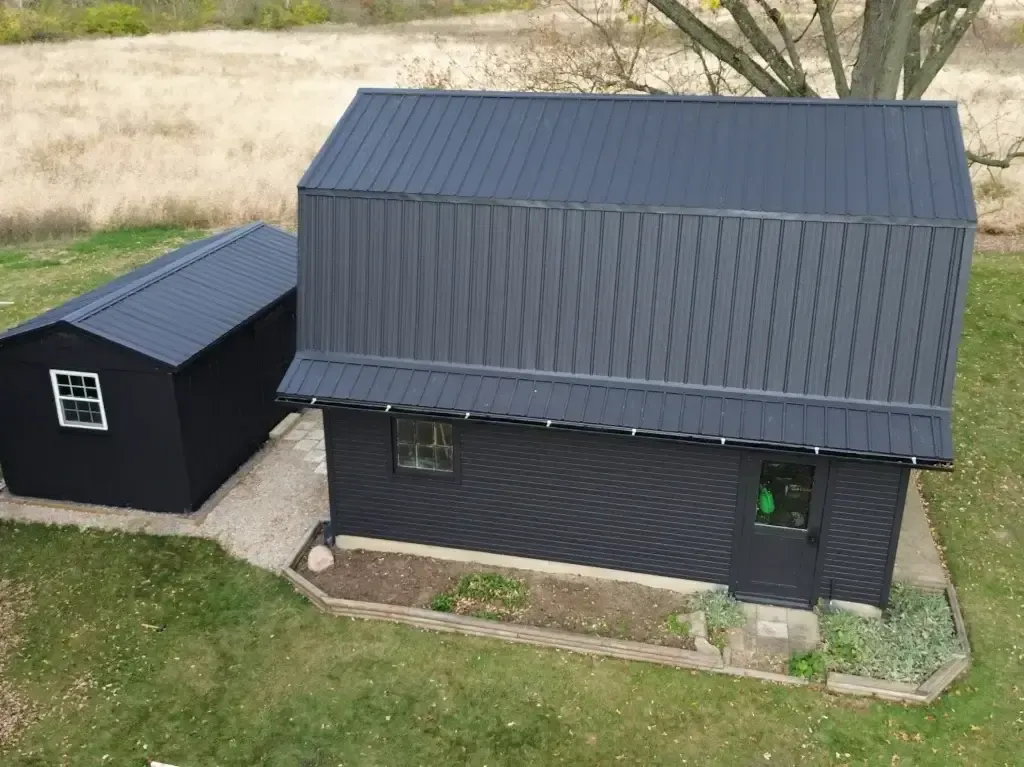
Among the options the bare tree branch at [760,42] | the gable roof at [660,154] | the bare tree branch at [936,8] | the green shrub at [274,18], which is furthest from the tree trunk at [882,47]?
the green shrub at [274,18]

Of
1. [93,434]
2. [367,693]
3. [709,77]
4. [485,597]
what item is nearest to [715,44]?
[709,77]

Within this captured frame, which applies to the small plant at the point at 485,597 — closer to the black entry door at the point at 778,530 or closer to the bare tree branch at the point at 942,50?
the black entry door at the point at 778,530

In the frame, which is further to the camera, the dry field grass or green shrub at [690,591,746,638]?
the dry field grass

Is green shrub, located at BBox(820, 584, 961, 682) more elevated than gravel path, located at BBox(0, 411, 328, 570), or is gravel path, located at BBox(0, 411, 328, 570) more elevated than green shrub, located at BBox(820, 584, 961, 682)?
green shrub, located at BBox(820, 584, 961, 682)

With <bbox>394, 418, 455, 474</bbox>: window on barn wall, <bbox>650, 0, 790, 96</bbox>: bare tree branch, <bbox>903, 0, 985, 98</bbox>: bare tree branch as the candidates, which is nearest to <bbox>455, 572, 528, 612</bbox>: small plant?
<bbox>394, 418, 455, 474</bbox>: window on barn wall

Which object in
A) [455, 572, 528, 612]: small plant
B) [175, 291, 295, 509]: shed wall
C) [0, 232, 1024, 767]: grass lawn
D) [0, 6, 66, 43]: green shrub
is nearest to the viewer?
[0, 232, 1024, 767]: grass lawn

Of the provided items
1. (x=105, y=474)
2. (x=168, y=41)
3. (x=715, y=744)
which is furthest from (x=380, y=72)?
(x=715, y=744)

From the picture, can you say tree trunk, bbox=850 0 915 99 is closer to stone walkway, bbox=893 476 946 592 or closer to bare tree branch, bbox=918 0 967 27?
bare tree branch, bbox=918 0 967 27
